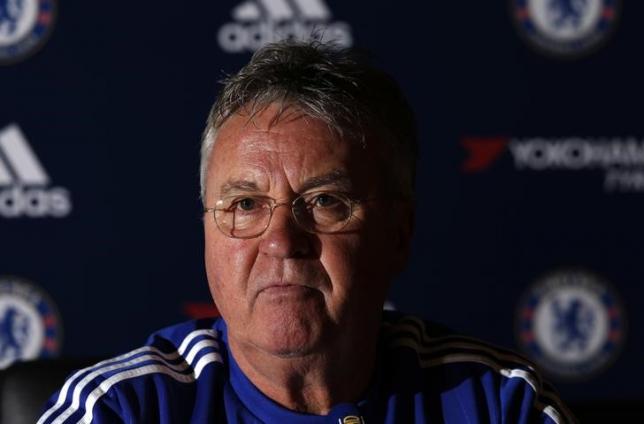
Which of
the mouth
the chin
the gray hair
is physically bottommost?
the chin

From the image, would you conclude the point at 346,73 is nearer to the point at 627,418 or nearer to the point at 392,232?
the point at 392,232

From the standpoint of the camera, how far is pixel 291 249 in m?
1.13

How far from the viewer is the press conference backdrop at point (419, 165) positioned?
2.15 metres

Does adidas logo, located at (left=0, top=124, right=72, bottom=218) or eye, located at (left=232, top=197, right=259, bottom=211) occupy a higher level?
adidas logo, located at (left=0, top=124, right=72, bottom=218)

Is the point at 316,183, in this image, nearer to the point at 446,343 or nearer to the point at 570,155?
the point at 446,343

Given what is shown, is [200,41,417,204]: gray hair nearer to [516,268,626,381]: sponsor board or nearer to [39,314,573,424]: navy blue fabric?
[39,314,573,424]: navy blue fabric

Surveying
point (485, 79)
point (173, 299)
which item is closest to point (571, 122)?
point (485, 79)

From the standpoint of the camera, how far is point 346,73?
1217mm

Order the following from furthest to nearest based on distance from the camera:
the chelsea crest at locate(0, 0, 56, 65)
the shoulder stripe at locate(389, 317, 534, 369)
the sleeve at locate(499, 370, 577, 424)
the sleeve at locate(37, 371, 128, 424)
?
1. the chelsea crest at locate(0, 0, 56, 65)
2. the shoulder stripe at locate(389, 317, 534, 369)
3. the sleeve at locate(499, 370, 577, 424)
4. the sleeve at locate(37, 371, 128, 424)

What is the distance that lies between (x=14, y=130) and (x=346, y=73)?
116cm

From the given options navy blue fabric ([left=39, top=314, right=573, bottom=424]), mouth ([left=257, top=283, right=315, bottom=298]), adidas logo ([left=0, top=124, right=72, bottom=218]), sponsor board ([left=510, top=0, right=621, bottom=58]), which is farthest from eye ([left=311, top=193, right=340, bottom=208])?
sponsor board ([left=510, top=0, right=621, bottom=58])

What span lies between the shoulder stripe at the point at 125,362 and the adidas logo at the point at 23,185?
0.95 meters

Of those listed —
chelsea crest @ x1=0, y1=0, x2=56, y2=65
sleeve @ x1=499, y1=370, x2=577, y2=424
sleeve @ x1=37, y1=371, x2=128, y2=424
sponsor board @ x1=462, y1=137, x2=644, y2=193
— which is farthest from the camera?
sponsor board @ x1=462, y1=137, x2=644, y2=193

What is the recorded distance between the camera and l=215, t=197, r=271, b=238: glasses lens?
1.17 metres
